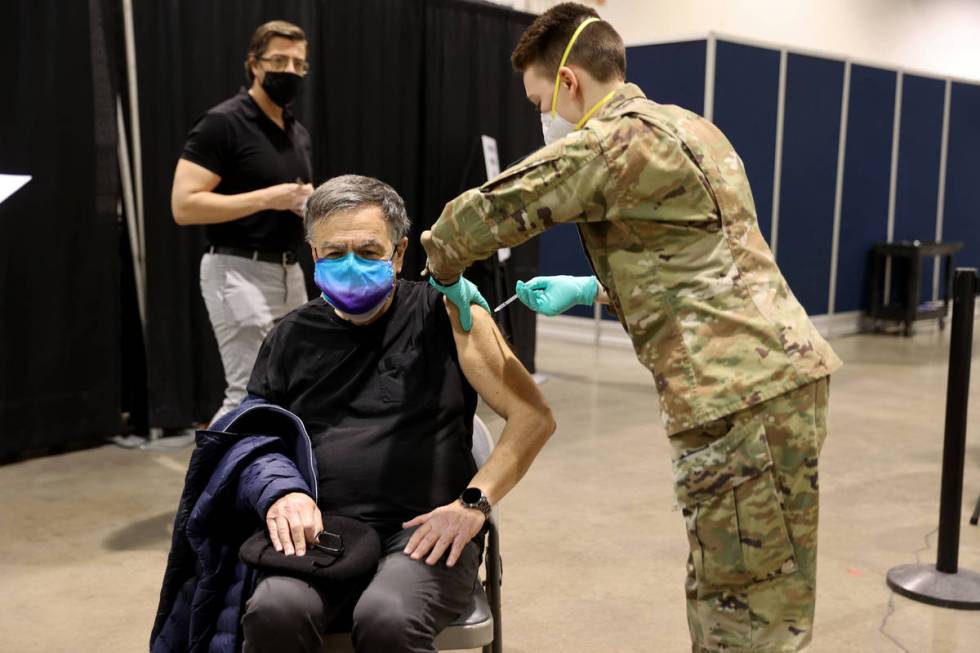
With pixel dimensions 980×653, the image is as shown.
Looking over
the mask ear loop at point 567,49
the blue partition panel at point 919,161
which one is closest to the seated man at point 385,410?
the mask ear loop at point 567,49

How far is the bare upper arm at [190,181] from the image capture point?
3.16 m

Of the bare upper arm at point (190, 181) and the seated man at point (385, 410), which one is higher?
the bare upper arm at point (190, 181)

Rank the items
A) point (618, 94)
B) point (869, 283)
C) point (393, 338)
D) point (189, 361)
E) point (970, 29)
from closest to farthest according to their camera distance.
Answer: point (618, 94) → point (393, 338) → point (189, 361) → point (869, 283) → point (970, 29)

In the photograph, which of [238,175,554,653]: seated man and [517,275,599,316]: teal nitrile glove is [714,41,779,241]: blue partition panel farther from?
[238,175,554,653]: seated man

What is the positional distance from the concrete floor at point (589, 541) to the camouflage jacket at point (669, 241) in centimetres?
114

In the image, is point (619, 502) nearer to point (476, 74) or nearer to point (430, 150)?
point (430, 150)

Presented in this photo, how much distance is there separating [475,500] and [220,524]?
0.44 m

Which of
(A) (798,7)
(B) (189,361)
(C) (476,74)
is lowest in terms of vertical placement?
(B) (189,361)

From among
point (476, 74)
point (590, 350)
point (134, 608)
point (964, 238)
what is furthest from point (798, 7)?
point (134, 608)

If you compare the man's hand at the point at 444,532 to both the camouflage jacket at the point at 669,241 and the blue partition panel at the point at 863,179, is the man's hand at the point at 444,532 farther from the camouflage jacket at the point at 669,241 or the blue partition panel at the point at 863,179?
the blue partition panel at the point at 863,179

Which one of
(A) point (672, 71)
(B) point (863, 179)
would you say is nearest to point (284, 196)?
(A) point (672, 71)

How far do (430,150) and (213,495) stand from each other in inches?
145

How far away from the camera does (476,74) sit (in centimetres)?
535

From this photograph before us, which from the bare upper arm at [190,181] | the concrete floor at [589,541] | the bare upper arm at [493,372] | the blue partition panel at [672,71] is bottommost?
the concrete floor at [589,541]
